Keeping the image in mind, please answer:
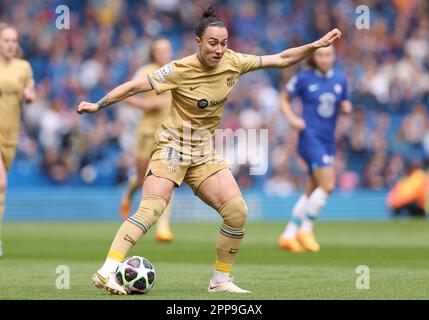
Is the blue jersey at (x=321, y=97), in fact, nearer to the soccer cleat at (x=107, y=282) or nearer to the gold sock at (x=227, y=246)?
the gold sock at (x=227, y=246)

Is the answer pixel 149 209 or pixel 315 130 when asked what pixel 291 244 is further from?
pixel 149 209

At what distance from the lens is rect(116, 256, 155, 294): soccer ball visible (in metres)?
8.59

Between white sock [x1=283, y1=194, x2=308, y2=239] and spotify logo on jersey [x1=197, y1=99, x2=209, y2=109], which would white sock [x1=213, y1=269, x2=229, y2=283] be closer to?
spotify logo on jersey [x1=197, y1=99, x2=209, y2=109]

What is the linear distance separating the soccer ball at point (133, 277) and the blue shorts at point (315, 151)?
5771mm

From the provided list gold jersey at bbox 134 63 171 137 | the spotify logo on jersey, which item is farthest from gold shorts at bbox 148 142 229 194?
gold jersey at bbox 134 63 171 137

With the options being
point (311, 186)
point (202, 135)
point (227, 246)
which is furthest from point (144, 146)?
point (227, 246)

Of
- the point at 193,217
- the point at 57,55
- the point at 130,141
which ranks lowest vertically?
the point at 193,217

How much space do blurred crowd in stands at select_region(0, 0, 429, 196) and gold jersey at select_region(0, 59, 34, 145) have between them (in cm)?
1150

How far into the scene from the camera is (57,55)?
2769 cm

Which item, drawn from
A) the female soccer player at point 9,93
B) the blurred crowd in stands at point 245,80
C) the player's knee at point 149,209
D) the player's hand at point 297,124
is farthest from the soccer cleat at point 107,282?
the blurred crowd in stands at point 245,80

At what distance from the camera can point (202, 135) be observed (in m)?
9.12
